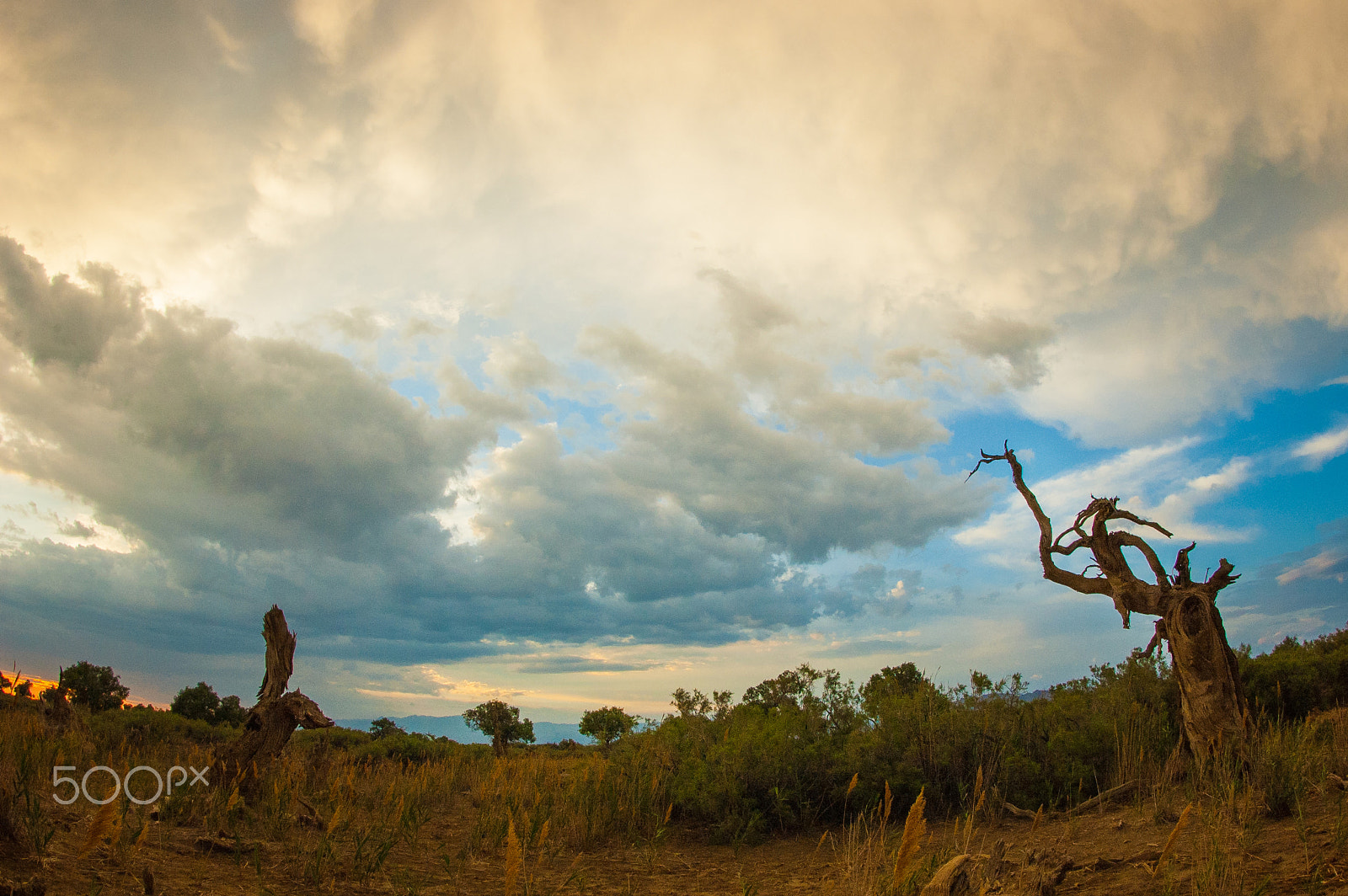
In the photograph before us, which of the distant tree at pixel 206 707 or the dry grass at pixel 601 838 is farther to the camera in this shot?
the distant tree at pixel 206 707

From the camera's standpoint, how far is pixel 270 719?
31.3 ft

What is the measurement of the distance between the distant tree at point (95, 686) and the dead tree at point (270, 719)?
2023cm

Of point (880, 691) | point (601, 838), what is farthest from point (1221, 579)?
point (601, 838)

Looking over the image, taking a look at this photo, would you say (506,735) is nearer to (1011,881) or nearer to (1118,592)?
(1118,592)

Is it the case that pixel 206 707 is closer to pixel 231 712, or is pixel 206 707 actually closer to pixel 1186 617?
pixel 231 712

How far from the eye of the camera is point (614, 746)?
13.5 metres

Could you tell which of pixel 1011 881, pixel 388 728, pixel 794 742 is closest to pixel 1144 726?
pixel 794 742

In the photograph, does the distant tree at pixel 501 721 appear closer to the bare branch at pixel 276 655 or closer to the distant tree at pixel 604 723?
the distant tree at pixel 604 723

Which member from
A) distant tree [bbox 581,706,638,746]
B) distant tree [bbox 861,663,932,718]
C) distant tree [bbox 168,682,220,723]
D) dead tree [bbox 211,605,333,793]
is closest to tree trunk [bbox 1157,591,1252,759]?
distant tree [bbox 861,663,932,718]

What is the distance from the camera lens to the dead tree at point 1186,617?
8750 mm

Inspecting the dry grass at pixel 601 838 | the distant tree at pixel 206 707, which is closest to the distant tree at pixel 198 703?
the distant tree at pixel 206 707

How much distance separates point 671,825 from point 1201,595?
7.86 metres

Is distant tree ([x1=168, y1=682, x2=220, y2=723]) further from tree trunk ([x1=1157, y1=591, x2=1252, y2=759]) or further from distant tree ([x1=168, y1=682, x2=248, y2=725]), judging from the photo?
tree trunk ([x1=1157, y1=591, x2=1252, y2=759])

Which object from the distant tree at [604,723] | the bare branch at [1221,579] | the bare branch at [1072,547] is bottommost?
the distant tree at [604,723]
